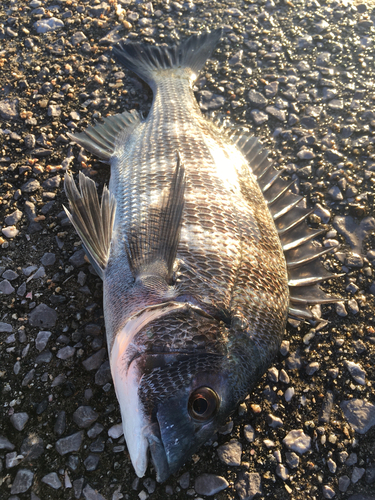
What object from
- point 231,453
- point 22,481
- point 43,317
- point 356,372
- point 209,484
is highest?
point 356,372

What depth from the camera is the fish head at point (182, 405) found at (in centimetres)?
184

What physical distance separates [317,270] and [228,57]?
339 cm

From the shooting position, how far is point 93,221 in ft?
9.39

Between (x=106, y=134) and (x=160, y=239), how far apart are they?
1860 mm

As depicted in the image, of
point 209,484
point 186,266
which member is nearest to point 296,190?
point 186,266

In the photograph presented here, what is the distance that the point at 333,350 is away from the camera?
123 inches

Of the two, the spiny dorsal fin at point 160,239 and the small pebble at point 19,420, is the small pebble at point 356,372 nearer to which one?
the spiny dorsal fin at point 160,239

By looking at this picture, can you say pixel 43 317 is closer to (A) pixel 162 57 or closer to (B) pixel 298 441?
(B) pixel 298 441

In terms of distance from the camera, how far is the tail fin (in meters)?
4.38

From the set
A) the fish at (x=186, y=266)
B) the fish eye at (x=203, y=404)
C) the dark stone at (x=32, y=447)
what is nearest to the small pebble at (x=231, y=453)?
the fish at (x=186, y=266)

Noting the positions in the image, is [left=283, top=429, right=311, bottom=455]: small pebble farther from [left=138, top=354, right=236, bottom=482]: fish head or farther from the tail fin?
the tail fin

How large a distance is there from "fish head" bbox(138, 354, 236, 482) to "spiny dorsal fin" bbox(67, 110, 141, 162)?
2452mm

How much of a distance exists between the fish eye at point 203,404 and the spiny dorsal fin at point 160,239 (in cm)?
74

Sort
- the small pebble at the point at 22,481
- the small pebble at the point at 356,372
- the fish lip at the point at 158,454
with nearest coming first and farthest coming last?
the fish lip at the point at 158,454 → the small pebble at the point at 22,481 → the small pebble at the point at 356,372
